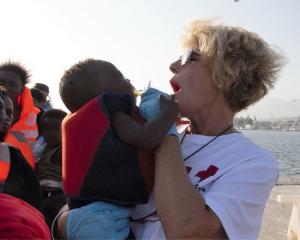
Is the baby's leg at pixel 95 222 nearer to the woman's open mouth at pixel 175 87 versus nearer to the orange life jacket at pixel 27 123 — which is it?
the woman's open mouth at pixel 175 87

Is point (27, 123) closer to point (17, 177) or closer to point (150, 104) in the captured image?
point (17, 177)

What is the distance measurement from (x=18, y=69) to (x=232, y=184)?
2.74m

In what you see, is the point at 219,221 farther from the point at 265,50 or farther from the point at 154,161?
the point at 265,50

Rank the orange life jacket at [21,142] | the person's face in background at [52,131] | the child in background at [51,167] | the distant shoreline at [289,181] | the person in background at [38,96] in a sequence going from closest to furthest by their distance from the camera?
the child in background at [51,167]
the orange life jacket at [21,142]
the person's face in background at [52,131]
the person in background at [38,96]
the distant shoreline at [289,181]

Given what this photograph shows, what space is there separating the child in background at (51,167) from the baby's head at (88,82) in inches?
50.9

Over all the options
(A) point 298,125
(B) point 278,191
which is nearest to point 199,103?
(B) point 278,191

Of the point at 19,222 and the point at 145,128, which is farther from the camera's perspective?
the point at 145,128

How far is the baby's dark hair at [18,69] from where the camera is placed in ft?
12.9

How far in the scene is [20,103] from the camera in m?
3.77

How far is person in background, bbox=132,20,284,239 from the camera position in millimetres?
1845

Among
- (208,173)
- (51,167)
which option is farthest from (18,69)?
(208,173)

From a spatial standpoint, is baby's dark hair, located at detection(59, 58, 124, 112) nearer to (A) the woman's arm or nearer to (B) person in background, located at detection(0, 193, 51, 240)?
(A) the woman's arm

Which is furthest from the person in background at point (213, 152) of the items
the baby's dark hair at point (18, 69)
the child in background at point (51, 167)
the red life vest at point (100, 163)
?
the baby's dark hair at point (18, 69)

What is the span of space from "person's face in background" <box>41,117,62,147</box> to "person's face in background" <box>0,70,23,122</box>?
0.33 meters
